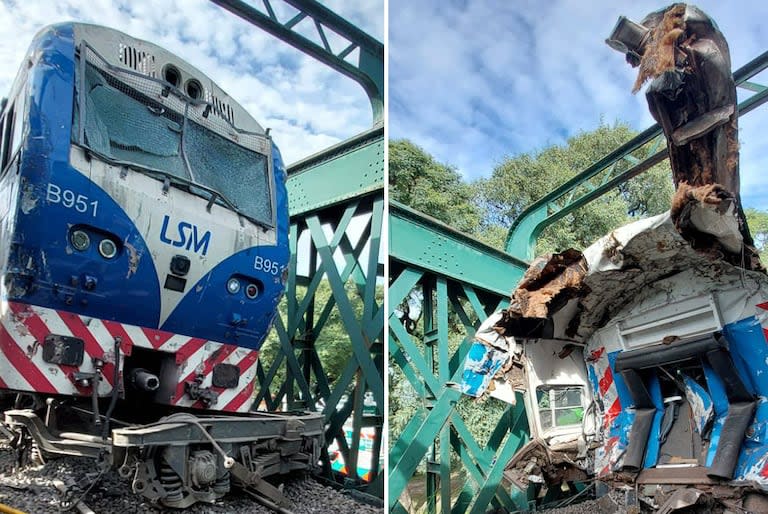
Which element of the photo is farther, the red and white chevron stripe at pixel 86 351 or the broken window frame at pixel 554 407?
the broken window frame at pixel 554 407

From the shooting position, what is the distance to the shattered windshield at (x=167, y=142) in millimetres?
3361

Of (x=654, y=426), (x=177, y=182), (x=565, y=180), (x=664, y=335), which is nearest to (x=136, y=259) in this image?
(x=177, y=182)

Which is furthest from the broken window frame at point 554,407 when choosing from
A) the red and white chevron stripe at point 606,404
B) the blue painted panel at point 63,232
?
the blue painted panel at point 63,232

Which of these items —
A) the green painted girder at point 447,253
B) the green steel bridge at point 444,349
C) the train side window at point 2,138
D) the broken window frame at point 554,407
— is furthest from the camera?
the green painted girder at point 447,253

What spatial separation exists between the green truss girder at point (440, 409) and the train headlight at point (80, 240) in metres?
2.27

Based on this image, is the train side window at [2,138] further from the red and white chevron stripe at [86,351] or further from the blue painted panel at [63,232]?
the red and white chevron stripe at [86,351]

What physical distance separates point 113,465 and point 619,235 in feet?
10.4

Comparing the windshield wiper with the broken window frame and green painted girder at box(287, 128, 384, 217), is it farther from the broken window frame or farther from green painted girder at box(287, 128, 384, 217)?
the broken window frame

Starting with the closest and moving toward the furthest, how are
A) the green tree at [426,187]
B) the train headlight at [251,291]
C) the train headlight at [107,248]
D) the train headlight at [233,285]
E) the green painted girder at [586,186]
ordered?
the train headlight at [107,248], the train headlight at [233,285], the train headlight at [251,291], the green painted girder at [586,186], the green tree at [426,187]

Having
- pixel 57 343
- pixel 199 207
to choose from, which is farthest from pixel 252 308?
pixel 57 343

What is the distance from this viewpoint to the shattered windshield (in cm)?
336

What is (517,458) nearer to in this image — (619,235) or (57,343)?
(619,235)

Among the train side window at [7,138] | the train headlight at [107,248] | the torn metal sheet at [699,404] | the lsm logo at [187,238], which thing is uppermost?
the train side window at [7,138]

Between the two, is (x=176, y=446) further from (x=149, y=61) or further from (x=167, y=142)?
(x=149, y=61)
